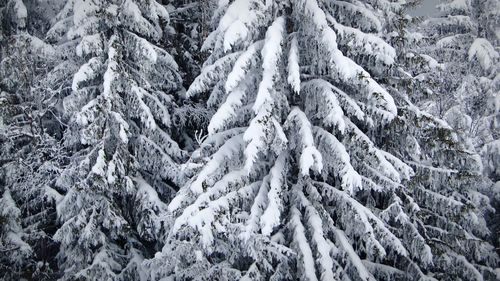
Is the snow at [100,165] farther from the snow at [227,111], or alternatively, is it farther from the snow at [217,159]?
the snow at [227,111]

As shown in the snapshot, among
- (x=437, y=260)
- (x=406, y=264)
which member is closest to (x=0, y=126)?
(x=406, y=264)

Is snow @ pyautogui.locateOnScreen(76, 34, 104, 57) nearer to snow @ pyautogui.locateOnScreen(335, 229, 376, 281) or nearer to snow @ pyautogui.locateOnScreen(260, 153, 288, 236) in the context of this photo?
snow @ pyautogui.locateOnScreen(260, 153, 288, 236)

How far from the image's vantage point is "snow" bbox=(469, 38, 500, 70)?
15.9 m

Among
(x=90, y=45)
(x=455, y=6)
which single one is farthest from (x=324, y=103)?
(x=455, y=6)

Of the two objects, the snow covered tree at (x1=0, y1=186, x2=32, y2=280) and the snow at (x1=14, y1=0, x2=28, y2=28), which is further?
the snow at (x1=14, y1=0, x2=28, y2=28)

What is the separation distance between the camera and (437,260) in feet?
39.5

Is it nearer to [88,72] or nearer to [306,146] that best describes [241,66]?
[306,146]

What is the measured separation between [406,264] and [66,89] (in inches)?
451

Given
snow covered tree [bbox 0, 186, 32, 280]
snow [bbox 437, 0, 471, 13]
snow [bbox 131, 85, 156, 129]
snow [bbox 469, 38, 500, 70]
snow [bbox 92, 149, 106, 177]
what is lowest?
snow covered tree [bbox 0, 186, 32, 280]

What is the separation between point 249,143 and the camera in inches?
366

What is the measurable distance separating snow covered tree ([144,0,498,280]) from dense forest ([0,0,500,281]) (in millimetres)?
47

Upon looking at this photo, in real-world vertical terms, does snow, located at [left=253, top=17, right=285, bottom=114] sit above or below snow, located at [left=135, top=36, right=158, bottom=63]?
above

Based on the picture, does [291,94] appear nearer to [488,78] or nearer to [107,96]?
[107,96]

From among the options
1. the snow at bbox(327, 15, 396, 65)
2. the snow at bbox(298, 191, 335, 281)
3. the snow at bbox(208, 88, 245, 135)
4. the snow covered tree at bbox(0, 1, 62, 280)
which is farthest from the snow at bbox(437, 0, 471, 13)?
the snow covered tree at bbox(0, 1, 62, 280)
